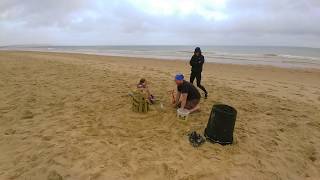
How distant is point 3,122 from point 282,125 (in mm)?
6247

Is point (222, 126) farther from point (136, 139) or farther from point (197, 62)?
point (197, 62)

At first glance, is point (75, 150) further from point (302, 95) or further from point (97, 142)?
point (302, 95)

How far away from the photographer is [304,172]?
5172 millimetres

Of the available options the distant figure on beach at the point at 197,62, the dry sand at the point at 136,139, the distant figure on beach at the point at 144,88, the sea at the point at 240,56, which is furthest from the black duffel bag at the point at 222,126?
the sea at the point at 240,56

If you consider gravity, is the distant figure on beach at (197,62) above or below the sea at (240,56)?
above

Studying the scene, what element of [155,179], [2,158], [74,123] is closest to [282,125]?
[155,179]

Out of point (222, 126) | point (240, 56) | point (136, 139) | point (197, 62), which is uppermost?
point (197, 62)

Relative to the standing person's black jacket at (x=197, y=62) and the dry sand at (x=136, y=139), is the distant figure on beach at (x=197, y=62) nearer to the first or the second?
the standing person's black jacket at (x=197, y=62)

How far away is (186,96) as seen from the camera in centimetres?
684

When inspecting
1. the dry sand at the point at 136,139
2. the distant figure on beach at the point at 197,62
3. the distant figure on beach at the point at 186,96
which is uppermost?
the distant figure on beach at the point at 197,62

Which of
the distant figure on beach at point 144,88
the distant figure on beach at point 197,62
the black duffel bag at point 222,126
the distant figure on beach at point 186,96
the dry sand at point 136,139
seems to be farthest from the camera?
the distant figure on beach at point 197,62

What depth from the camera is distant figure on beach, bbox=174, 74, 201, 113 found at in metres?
6.84

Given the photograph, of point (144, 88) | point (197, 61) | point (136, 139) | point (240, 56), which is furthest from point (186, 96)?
point (240, 56)

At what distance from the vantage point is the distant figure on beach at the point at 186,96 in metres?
6.84
